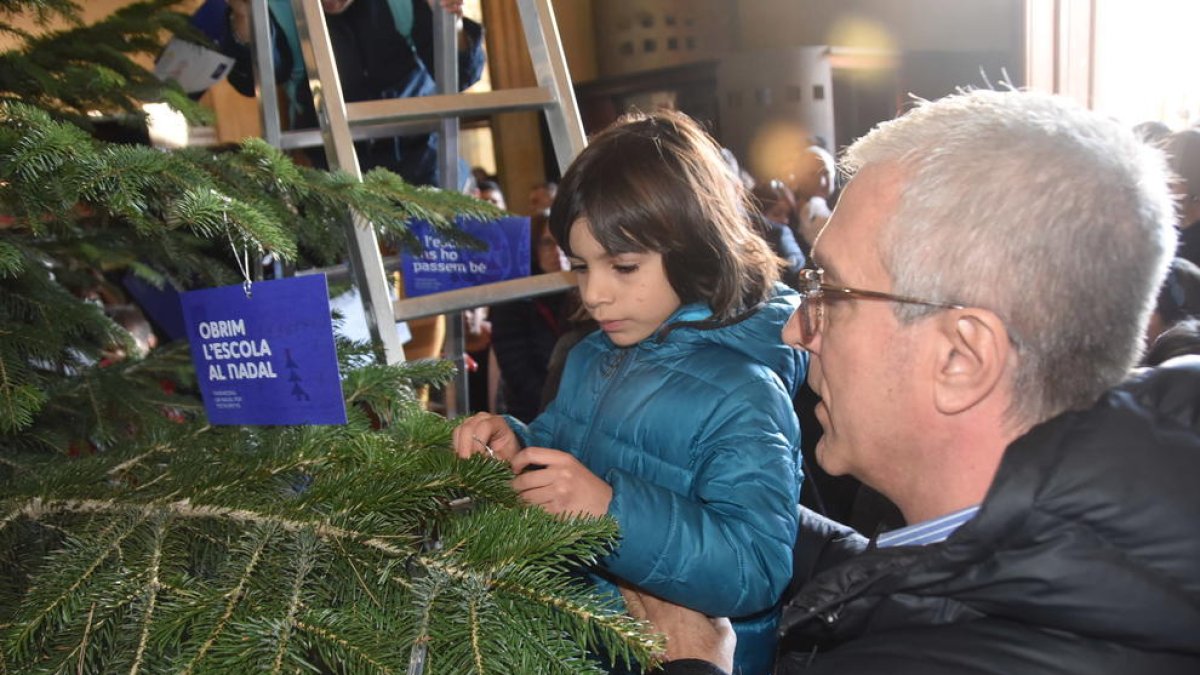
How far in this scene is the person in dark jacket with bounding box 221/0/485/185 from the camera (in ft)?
9.20

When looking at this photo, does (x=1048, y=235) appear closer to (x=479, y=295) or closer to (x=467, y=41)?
(x=479, y=295)

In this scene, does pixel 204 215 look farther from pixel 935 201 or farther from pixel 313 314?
pixel 935 201

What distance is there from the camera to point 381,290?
1.92 meters

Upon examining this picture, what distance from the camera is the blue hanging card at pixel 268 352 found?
A: 107 cm

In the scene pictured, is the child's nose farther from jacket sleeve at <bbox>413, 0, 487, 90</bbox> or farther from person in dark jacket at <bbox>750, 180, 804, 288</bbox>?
jacket sleeve at <bbox>413, 0, 487, 90</bbox>

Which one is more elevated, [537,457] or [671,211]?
[671,211]

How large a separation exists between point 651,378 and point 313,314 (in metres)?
0.60

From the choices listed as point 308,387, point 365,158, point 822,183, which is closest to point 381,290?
point 308,387

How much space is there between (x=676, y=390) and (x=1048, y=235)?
2.25 feet

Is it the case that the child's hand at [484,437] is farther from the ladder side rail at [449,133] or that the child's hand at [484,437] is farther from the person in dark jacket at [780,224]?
the person in dark jacket at [780,224]

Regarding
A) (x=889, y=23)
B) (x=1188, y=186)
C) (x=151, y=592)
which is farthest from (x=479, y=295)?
(x=889, y=23)

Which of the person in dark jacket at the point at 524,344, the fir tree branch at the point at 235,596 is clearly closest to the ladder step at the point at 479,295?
the fir tree branch at the point at 235,596

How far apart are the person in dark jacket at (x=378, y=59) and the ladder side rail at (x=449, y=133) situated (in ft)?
0.44

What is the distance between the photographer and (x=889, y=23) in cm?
834
